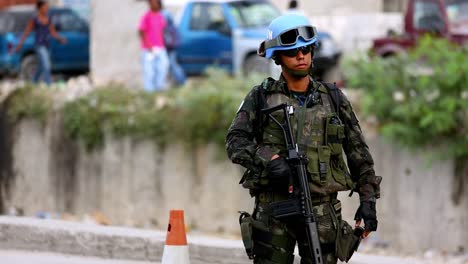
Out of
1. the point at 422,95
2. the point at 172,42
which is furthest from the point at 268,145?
the point at 172,42

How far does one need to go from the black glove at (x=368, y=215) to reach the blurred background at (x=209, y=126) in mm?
5044

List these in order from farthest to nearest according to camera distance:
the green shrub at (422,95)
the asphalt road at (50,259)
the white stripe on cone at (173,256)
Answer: the green shrub at (422,95) < the asphalt road at (50,259) < the white stripe on cone at (173,256)

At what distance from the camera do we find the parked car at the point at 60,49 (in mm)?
21578

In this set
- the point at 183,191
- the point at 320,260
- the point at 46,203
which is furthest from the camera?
the point at 46,203

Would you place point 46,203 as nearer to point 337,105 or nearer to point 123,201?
point 123,201

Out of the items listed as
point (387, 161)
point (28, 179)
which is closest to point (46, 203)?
point (28, 179)

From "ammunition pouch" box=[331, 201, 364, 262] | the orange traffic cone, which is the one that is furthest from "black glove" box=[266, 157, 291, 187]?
the orange traffic cone

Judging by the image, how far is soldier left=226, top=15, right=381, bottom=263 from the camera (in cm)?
523

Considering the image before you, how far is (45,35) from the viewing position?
56.2ft

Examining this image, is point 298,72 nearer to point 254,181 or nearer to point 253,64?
point 254,181

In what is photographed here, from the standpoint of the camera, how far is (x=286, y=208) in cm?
517

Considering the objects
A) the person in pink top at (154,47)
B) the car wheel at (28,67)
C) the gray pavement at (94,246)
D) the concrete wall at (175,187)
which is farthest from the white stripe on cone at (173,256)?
the car wheel at (28,67)

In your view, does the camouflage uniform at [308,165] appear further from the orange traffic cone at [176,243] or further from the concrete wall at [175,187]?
the concrete wall at [175,187]

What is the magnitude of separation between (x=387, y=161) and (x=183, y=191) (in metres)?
2.56
